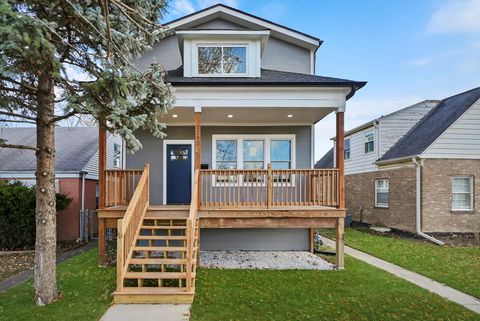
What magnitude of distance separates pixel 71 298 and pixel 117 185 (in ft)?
9.62

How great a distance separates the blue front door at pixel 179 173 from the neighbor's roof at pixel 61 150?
197 inches

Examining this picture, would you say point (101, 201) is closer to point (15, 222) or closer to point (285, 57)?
point (15, 222)

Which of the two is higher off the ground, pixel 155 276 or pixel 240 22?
pixel 240 22

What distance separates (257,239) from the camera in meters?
9.66

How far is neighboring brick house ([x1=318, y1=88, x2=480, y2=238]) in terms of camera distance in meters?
12.2

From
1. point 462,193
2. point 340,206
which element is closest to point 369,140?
point 462,193

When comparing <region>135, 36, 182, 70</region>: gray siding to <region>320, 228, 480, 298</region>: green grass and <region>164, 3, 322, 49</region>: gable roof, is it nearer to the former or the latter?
<region>164, 3, 322, 49</region>: gable roof

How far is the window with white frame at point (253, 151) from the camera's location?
9.91 meters

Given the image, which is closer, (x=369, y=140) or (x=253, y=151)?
(x=253, y=151)

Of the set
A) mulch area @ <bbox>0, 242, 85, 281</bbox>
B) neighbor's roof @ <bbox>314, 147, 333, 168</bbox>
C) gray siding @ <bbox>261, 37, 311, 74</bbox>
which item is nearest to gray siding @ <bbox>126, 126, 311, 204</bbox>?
gray siding @ <bbox>261, 37, 311, 74</bbox>

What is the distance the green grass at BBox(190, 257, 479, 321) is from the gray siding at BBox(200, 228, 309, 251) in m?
2.55

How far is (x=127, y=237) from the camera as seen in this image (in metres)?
5.76

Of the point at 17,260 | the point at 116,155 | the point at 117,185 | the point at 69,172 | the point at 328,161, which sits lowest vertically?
the point at 17,260

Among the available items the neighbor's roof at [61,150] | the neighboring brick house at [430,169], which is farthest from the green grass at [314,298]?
the neighbor's roof at [61,150]
